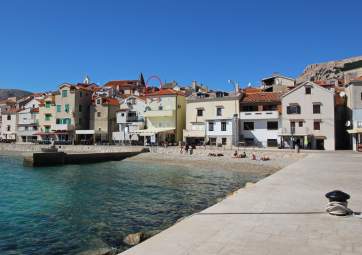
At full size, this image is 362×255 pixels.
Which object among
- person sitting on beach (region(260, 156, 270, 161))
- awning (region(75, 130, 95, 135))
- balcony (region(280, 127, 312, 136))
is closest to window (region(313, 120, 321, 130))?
balcony (region(280, 127, 312, 136))

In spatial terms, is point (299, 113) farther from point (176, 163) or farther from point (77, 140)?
point (77, 140)

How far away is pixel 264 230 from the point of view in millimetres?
8141

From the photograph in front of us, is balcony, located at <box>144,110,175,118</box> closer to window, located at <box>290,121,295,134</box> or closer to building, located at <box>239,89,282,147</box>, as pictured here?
building, located at <box>239,89,282,147</box>

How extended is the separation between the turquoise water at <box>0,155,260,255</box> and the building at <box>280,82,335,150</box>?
25.3 m

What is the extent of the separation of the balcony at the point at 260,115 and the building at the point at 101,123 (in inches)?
1135

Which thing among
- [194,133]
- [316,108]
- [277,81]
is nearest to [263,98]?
[316,108]

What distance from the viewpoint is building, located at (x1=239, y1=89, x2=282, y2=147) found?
54.3m

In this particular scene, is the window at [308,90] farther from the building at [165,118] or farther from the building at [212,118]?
the building at [165,118]

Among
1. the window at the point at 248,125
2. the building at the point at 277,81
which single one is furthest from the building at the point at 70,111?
the building at the point at 277,81

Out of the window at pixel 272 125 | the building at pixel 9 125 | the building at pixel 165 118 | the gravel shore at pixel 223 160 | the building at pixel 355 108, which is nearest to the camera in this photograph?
the gravel shore at pixel 223 160

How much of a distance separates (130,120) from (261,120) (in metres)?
26.1

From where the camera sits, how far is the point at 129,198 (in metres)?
19.6

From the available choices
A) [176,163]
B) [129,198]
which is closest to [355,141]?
[176,163]

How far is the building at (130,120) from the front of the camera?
67.4 meters
